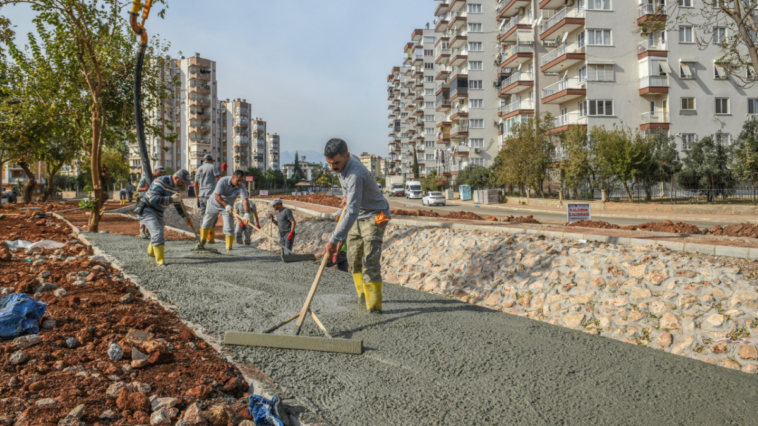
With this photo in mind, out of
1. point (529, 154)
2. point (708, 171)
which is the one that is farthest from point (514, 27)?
point (708, 171)

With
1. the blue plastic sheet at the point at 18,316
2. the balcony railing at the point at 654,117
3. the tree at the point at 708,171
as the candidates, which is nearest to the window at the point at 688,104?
the balcony railing at the point at 654,117

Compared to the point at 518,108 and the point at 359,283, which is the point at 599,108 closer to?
the point at 518,108

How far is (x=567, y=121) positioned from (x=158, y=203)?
118 ft

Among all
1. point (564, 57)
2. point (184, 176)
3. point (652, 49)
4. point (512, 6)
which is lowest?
point (184, 176)

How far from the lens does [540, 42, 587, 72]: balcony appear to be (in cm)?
3575

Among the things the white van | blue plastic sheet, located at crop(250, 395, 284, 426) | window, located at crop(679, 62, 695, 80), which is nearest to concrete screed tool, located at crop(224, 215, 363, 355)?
blue plastic sheet, located at crop(250, 395, 284, 426)

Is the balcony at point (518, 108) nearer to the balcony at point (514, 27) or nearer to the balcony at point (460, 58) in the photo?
the balcony at point (514, 27)

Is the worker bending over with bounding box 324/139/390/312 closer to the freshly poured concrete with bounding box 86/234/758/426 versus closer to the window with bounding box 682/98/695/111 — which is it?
the freshly poured concrete with bounding box 86/234/758/426

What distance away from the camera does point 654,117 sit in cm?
3500

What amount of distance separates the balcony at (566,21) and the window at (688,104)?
9.58m

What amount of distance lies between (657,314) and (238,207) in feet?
62.0

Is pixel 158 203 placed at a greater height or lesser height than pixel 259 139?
lesser

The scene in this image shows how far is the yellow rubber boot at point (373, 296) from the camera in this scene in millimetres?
5074

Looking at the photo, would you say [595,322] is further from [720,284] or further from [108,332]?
[108,332]
